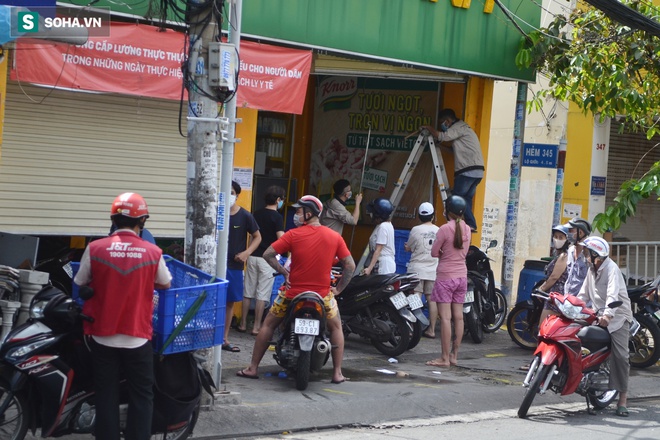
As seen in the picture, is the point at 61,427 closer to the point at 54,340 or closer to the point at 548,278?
the point at 54,340

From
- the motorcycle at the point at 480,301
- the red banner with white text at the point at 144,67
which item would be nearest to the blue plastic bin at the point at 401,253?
the motorcycle at the point at 480,301

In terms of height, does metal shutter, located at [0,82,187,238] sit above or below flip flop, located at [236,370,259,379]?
above

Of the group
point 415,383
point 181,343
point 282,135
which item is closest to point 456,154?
point 282,135

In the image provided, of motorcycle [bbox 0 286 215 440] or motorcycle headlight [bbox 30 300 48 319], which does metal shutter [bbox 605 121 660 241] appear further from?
motorcycle headlight [bbox 30 300 48 319]

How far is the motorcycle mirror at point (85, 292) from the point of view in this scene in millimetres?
6045

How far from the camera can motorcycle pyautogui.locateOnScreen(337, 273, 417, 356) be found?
11.0m

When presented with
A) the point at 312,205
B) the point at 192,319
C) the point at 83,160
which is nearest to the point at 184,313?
the point at 192,319

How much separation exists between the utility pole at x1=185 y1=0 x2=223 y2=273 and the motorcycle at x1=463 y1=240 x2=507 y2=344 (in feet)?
18.6

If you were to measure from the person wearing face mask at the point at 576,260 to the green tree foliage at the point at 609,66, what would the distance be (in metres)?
2.53

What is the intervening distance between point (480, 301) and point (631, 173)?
29.1ft

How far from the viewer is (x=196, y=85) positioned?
25.3 feet

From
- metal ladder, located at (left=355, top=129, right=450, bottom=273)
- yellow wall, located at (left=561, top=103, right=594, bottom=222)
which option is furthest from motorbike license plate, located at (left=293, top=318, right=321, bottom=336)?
yellow wall, located at (left=561, top=103, right=594, bottom=222)

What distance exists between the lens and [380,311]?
1123 centimetres

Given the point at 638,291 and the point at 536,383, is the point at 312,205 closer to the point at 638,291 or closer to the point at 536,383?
the point at 536,383
